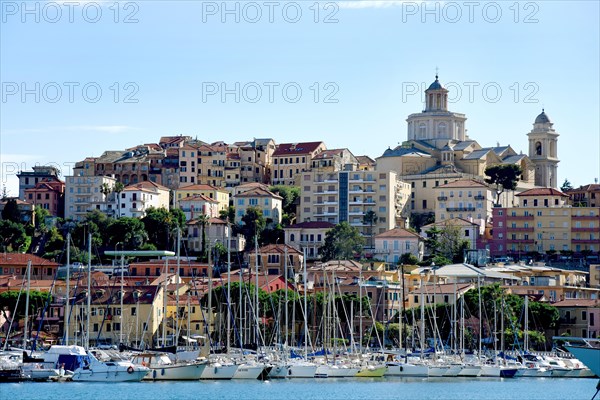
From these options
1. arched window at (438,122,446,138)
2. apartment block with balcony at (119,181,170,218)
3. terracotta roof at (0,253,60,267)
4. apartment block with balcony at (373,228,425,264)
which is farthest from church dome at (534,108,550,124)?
terracotta roof at (0,253,60,267)

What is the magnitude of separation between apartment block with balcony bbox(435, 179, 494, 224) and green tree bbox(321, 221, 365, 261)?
12.4m

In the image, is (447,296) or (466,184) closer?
(447,296)

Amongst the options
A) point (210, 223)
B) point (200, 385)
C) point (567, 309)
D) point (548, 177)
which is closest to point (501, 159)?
point (548, 177)

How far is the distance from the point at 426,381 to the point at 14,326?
3674 cm

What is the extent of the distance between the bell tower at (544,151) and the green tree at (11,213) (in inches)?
2182

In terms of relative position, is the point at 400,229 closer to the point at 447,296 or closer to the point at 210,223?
the point at 210,223

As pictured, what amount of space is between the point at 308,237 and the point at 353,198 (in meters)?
8.95

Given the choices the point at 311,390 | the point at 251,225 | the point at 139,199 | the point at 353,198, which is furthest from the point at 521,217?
the point at 311,390

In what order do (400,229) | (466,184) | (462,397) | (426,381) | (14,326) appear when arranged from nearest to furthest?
(462,397) < (426,381) < (14,326) < (400,229) < (466,184)

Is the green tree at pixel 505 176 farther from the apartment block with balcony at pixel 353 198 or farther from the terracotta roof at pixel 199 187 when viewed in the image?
the terracotta roof at pixel 199 187

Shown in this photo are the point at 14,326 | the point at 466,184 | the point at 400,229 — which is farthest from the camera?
the point at 466,184

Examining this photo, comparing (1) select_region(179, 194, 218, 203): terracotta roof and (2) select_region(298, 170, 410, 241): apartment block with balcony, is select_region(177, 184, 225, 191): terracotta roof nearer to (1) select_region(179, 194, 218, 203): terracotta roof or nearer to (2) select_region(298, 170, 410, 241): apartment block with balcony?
(1) select_region(179, 194, 218, 203): terracotta roof

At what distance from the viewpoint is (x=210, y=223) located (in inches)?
5472

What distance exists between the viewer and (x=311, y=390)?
249ft
